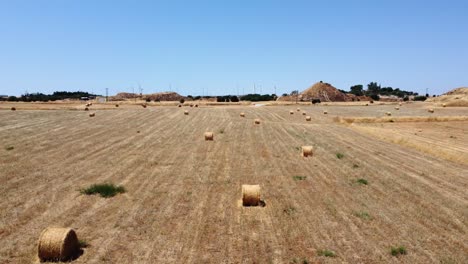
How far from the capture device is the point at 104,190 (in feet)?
56.2

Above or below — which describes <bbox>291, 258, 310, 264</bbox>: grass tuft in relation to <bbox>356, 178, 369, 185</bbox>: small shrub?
below

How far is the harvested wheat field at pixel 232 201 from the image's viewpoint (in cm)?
1201

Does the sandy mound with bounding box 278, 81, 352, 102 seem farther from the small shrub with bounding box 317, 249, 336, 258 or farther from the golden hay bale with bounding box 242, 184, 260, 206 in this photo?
the small shrub with bounding box 317, 249, 336, 258

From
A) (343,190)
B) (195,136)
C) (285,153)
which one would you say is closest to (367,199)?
(343,190)

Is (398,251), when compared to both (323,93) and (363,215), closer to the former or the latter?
(363,215)

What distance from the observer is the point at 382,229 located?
13.9 metres

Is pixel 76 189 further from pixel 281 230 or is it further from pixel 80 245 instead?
pixel 281 230

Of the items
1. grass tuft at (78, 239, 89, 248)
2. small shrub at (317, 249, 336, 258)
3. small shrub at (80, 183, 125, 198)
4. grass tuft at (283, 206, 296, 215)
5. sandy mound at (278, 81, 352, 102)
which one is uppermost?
sandy mound at (278, 81, 352, 102)

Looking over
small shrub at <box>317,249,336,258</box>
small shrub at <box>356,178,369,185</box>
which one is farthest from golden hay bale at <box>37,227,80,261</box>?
small shrub at <box>356,178,369,185</box>

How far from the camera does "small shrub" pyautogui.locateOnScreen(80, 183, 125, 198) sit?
16750 millimetres

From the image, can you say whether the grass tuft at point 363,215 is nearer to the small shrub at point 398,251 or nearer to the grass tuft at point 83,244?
the small shrub at point 398,251

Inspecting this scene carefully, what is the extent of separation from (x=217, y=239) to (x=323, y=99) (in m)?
132

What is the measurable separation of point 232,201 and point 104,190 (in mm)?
4941

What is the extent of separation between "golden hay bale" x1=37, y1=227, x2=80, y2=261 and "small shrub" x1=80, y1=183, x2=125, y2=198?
222 inches
